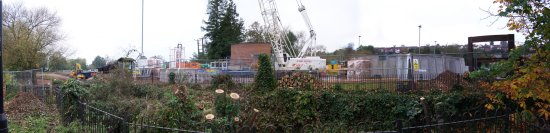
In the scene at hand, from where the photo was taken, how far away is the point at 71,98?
10125mm

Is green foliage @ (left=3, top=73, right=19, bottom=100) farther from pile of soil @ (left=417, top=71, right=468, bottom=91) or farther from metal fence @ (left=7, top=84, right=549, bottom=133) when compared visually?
pile of soil @ (left=417, top=71, right=468, bottom=91)

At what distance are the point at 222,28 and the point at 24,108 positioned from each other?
54.5 m

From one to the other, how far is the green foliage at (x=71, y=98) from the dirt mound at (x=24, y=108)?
110 inches

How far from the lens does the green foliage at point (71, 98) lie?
9688 mm

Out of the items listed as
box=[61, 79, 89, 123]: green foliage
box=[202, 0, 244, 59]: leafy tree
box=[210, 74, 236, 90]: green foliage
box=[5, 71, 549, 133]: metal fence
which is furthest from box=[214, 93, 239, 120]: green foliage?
box=[202, 0, 244, 59]: leafy tree

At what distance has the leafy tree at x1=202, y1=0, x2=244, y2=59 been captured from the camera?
216 ft

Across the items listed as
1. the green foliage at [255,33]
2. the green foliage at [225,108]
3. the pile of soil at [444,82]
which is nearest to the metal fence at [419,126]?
the green foliage at [225,108]

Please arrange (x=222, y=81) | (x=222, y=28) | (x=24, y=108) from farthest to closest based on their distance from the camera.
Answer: (x=222, y=28)
(x=222, y=81)
(x=24, y=108)

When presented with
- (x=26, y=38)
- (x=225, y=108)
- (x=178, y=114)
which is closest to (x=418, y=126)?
(x=178, y=114)

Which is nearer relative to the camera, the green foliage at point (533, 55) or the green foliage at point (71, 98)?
the green foliage at point (533, 55)

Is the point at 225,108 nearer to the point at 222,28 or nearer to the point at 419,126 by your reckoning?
the point at 419,126

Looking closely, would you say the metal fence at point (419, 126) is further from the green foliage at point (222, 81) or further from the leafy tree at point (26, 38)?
the leafy tree at point (26, 38)

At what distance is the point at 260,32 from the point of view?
73.1 m

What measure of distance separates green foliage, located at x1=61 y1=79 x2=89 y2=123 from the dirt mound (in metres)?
2.80
